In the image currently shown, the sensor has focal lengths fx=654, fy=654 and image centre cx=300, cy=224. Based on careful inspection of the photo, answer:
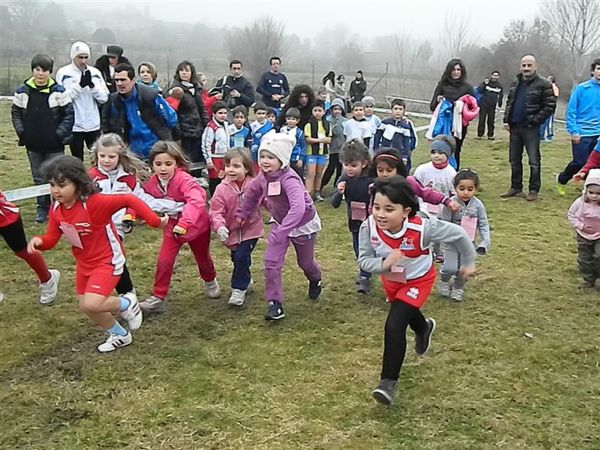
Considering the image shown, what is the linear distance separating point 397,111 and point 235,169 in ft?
12.7

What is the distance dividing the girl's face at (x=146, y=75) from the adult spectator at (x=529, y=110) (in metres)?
4.80

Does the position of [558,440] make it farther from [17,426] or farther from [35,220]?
[35,220]

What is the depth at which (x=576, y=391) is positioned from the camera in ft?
13.4

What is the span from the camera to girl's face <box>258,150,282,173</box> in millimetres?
4961

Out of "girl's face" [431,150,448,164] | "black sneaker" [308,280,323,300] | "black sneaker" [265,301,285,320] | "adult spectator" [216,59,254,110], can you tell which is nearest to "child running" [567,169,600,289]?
"girl's face" [431,150,448,164]

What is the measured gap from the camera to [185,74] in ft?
27.8

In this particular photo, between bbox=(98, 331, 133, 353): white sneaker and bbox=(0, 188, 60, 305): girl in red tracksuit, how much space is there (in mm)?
1039

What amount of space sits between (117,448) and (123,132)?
15.1 ft

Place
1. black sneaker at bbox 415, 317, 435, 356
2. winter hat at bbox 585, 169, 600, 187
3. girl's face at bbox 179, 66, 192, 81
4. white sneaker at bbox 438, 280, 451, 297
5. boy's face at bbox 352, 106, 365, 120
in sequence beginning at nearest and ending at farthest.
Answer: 1. black sneaker at bbox 415, 317, 435, 356
2. winter hat at bbox 585, 169, 600, 187
3. white sneaker at bbox 438, 280, 451, 297
4. girl's face at bbox 179, 66, 192, 81
5. boy's face at bbox 352, 106, 365, 120

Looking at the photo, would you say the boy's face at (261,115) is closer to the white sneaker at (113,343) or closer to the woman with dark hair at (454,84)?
the woman with dark hair at (454,84)

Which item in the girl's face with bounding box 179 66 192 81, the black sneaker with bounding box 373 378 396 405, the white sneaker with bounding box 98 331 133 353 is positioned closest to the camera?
the black sneaker with bounding box 373 378 396 405

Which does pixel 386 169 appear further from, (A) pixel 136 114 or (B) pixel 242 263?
(A) pixel 136 114

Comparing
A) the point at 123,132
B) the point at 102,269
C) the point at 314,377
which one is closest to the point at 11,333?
the point at 102,269

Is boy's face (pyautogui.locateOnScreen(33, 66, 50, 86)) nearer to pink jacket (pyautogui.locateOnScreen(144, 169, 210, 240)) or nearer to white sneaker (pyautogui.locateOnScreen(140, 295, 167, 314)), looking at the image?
pink jacket (pyautogui.locateOnScreen(144, 169, 210, 240))
